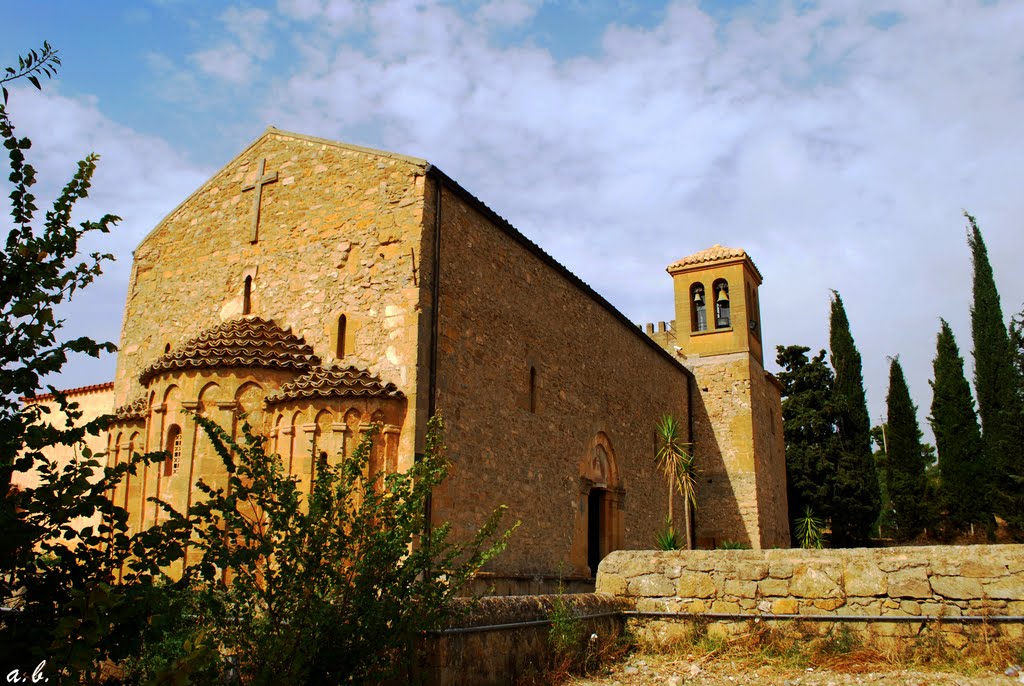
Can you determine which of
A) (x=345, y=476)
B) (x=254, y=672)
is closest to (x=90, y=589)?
(x=254, y=672)

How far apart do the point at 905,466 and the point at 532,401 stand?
2512cm

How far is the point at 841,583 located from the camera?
28.9 feet

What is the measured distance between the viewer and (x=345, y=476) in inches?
253

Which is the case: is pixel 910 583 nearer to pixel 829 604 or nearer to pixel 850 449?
pixel 829 604

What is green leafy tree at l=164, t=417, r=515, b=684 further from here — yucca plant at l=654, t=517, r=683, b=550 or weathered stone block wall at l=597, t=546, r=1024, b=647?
yucca plant at l=654, t=517, r=683, b=550

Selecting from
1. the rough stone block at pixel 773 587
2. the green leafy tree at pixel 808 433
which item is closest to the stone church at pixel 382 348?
the rough stone block at pixel 773 587

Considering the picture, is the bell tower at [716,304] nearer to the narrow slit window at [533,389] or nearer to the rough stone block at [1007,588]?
the narrow slit window at [533,389]

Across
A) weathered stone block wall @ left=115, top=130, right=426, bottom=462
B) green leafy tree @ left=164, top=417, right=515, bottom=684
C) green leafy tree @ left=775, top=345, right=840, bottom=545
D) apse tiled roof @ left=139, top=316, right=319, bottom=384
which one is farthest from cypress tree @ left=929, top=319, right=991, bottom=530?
green leafy tree @ left=164, top=417, right=515, bottom=684

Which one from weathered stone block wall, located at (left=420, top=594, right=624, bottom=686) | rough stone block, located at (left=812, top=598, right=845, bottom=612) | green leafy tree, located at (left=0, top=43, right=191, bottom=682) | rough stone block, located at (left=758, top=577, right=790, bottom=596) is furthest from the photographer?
rough stone block, located at (left=758, top=577, right=790, bottom=596)

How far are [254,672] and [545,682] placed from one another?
3221 mm

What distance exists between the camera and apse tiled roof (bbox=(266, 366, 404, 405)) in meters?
11.9

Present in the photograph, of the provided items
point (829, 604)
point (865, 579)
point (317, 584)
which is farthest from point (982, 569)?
point (317, 584)

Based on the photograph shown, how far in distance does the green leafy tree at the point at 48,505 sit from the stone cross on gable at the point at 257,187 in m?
11.0

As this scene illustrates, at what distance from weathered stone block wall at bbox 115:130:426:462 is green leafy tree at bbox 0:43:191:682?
7.94 m
